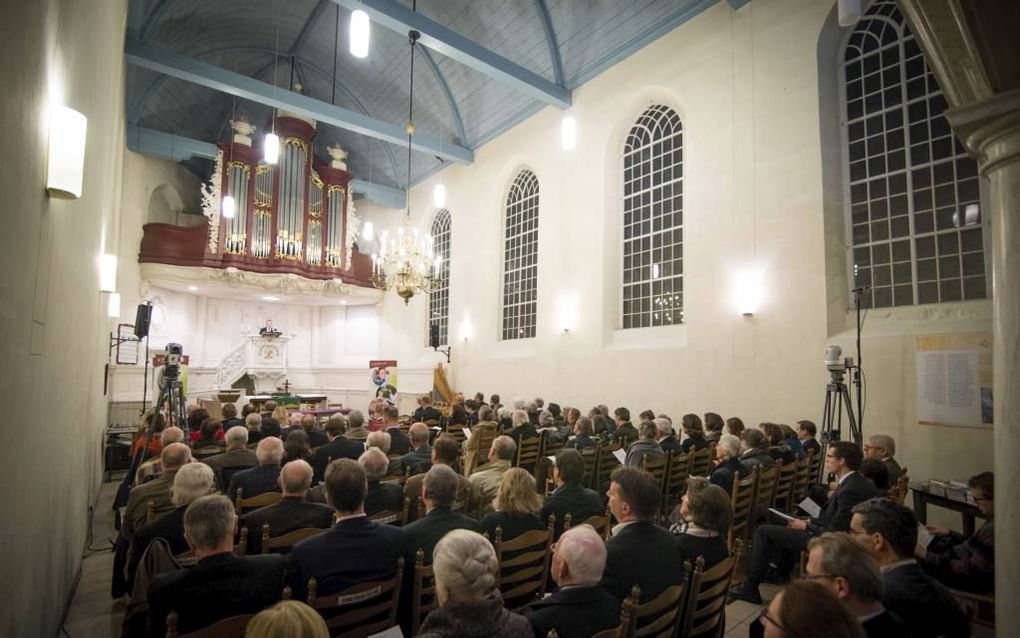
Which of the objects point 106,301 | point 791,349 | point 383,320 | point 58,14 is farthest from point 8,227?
point 383,320

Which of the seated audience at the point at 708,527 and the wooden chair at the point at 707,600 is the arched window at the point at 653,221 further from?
the wooden chair at the point at 707,600

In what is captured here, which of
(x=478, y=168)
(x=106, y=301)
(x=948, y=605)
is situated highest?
(x=478, y=168)

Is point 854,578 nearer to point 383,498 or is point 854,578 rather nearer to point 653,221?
point 383,498

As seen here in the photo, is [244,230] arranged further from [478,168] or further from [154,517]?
[154,517]

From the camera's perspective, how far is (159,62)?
8.97 metres

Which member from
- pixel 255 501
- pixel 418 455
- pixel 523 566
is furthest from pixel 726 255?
pixel 255 501

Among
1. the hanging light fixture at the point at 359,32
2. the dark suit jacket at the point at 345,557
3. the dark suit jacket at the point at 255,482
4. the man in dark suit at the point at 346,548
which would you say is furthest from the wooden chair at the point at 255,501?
the hanging light fixture at the point at 359,32

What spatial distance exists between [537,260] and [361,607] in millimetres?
9538

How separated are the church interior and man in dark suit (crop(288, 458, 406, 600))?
147 mm

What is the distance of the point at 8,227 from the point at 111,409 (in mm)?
9942

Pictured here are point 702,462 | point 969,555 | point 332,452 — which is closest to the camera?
point 969,555

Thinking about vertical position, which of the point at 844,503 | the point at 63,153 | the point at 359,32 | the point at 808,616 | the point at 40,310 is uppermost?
the point at 359,32

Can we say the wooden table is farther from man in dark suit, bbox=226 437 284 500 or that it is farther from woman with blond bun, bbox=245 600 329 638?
man in dark suit, bbox=226 437 284 500

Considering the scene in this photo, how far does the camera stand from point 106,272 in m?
5.58
